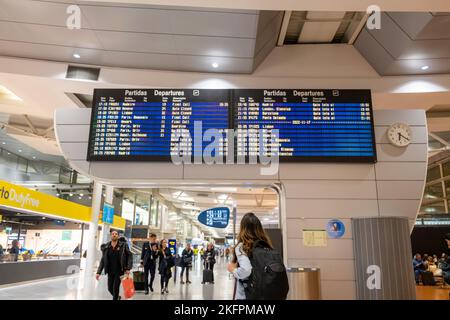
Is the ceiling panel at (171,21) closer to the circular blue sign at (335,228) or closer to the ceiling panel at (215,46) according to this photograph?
the ceiling panel at (215,46)

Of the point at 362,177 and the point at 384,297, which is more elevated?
the point at 362,177

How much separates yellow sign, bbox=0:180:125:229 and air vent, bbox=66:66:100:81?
522 centimetres

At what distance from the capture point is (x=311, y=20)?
6898 mm

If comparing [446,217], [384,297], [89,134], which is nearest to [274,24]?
[89,134]

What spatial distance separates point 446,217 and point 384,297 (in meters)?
Answer: 18.2

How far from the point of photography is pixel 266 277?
2410mm

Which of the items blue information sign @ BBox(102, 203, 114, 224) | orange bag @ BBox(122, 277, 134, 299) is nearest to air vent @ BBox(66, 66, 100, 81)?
orange bag @ BBox(122, 277, 134, 299)

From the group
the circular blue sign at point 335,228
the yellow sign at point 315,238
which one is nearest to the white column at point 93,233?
the yellow sign at point 315,238

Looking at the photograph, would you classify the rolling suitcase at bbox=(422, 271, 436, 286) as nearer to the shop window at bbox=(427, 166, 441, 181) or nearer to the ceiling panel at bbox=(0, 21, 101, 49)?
the shop window at bbox=(427, 166, 441, 181)

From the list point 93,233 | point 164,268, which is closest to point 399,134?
point 164,268

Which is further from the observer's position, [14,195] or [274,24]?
[14,195]

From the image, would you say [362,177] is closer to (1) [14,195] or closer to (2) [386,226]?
(2) [386,226]

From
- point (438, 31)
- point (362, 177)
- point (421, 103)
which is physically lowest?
point (362, 177)

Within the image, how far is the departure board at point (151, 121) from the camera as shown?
6.07m
